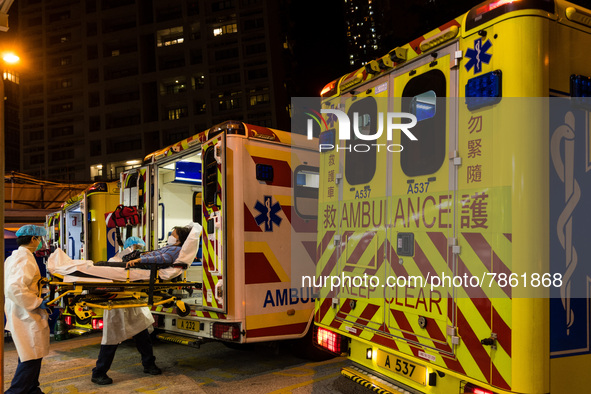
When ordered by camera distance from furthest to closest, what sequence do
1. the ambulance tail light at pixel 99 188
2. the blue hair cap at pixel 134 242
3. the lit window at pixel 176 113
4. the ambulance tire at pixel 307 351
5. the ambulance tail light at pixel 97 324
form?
1. the lit window at pixel 176 113
2. the ambulance tail light at pixel 99 188
3. the blue hair cap at pixel 134 242
4. the ambulance tail light at pixel 97 324
5. the ambulance tire at pixel 307 351

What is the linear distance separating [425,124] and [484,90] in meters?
0.63

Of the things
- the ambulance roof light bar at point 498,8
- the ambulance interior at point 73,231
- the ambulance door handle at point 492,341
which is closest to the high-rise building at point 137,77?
the ambulance interior at point 73,231

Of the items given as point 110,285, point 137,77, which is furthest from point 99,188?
point 137,77

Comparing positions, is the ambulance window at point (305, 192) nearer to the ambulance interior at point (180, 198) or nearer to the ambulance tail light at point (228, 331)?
the ambulance tail light at point (228, 331)

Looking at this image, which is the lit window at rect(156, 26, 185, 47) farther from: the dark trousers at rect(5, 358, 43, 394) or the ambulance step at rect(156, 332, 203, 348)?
the dark trousers at rect(5, 358, 43, 394)

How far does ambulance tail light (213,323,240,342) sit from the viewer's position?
524cm

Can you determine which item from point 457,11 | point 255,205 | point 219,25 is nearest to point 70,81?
point 219,25

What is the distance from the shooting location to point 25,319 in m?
4.89

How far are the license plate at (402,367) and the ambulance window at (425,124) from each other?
137 cm

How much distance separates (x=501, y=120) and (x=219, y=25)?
5529 cm

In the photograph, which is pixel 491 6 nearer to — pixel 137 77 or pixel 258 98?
pixel 258 98

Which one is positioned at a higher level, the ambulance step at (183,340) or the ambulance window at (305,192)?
the ambulance window at (305,192)

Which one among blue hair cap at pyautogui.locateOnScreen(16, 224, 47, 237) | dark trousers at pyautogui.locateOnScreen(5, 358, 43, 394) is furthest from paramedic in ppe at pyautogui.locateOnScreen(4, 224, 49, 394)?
blue hair cap at pyautogui.locateOnScreen(16, 224, 47, 237)

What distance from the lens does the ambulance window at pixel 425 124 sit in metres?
3.34
